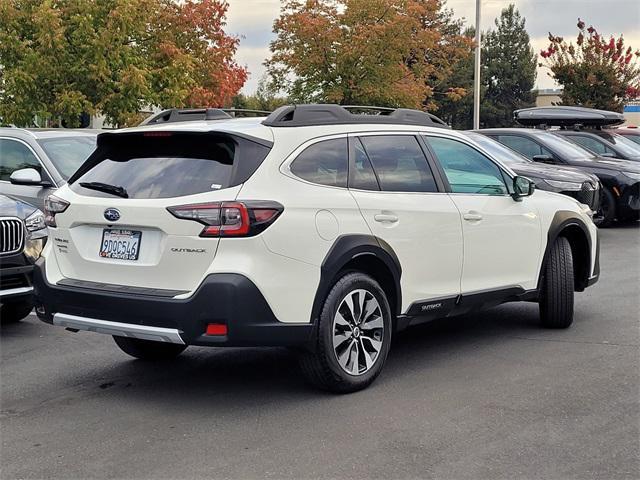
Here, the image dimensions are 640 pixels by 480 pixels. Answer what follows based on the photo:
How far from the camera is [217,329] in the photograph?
15.8 ft

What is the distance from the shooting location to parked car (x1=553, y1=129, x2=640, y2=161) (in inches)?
660

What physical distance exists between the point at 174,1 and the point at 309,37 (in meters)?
5.18

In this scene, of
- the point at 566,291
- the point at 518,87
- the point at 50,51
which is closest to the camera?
the point at 566,291

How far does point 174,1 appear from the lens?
23.8 m

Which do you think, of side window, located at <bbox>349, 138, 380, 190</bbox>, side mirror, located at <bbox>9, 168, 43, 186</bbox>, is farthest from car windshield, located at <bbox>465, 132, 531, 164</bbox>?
side window, located at <bbox>349, 138, 380, 190</bbox>

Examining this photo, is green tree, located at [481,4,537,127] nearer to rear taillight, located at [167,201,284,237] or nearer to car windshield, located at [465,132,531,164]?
car windshield, located at [465,132,531,164]

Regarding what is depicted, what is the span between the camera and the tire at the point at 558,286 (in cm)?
712

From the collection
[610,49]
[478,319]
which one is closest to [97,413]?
[478,319]

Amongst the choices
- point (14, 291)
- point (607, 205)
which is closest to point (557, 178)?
point (607, 205)

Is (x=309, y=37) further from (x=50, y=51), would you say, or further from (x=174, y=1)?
(x=50, y=51)

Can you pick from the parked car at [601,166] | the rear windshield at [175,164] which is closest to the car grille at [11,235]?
the rear windshield at [175,164]

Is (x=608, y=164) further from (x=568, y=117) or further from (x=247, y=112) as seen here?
(x=247, y=112)

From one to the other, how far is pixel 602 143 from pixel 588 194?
452cm

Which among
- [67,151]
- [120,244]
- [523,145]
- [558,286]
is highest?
[67,151]
